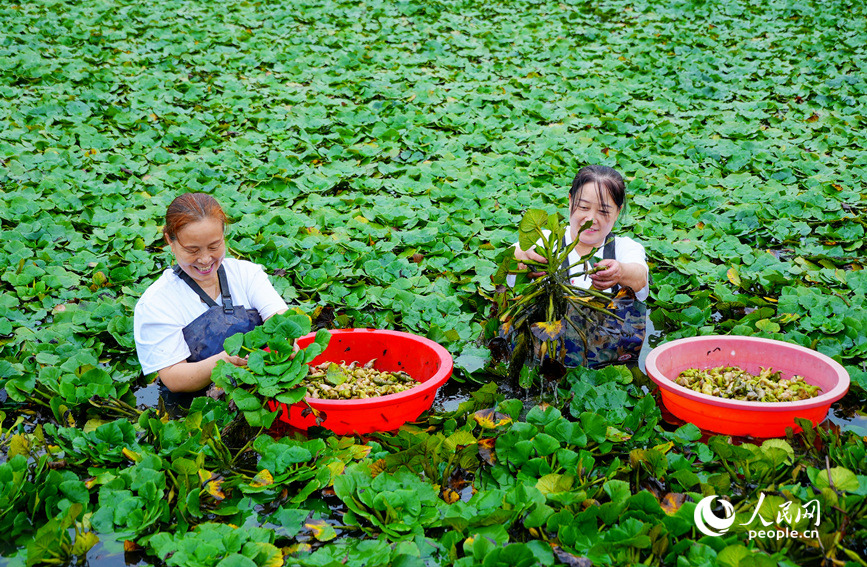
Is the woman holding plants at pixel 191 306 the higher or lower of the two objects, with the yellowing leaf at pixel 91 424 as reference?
higher

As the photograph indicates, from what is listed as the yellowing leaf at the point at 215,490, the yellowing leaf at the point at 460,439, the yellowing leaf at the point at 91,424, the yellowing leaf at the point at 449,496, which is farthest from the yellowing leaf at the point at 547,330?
the yellowing leaf at the point at 91,424

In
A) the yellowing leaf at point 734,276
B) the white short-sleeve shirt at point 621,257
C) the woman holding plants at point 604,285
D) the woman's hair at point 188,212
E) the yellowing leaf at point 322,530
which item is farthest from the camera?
the yellowing leaf at point 734,276

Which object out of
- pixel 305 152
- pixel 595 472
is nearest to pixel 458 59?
pixel 305 152

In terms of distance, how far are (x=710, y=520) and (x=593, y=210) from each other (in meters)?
1.30

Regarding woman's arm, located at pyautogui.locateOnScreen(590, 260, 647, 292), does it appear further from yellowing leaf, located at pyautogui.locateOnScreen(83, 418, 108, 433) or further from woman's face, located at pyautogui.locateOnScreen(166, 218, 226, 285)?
yellowing leaf, located at pyautogui.locateOnScreen(83, 418, 108, 433)

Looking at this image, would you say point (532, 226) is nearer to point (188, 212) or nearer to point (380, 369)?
point (380, 369)

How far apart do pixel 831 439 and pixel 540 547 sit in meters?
1.05

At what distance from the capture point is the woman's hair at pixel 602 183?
2.79 metres

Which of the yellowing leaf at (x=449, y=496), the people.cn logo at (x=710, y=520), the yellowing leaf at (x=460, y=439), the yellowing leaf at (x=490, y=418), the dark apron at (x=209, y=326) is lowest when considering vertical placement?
the yellowing leaf at (x=449, y=496)

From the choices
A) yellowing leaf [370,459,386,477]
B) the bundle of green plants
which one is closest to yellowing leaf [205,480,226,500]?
the bundle of green plants

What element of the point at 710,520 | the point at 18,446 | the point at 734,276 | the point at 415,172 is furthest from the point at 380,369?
the point at 415,172

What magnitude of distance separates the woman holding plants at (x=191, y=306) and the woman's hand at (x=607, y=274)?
1.23 metres

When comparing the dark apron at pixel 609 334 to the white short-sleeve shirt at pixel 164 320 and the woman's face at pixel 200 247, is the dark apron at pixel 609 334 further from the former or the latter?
the white short-sleeve shirt at pixel 164 320

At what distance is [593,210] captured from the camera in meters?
2.81
